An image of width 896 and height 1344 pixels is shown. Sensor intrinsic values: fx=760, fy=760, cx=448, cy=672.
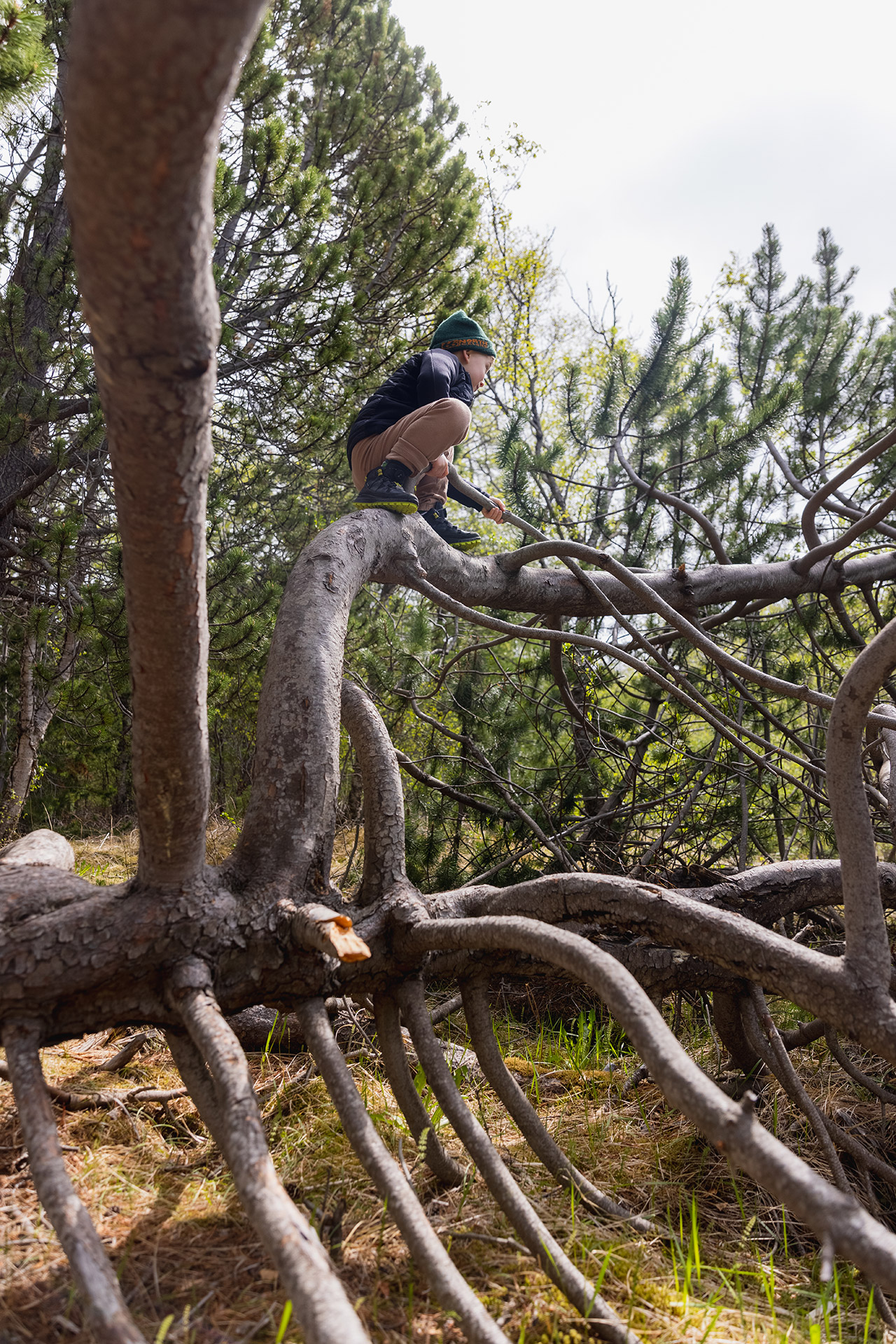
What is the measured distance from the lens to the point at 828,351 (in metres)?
5.02

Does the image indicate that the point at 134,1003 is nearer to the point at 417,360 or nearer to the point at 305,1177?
the point at 305,1177

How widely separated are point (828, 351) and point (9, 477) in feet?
17.9

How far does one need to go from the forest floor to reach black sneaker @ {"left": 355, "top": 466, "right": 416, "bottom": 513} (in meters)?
1.78

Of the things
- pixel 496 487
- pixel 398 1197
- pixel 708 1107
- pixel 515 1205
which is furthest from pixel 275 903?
pixel 496 487

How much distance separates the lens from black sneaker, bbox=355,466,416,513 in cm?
263

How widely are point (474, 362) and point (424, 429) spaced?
0.68 metres

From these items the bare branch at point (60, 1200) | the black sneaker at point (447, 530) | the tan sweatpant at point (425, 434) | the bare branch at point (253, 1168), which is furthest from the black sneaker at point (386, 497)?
the bare branch at point (60, 1200)

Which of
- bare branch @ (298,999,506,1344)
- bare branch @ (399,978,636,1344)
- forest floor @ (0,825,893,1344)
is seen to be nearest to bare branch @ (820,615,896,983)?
forest floor @ (0,825,893,1344)

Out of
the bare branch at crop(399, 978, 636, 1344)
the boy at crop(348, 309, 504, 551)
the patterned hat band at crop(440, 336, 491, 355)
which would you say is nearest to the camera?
the bare branch at crop(399, 978, 636, 1344)

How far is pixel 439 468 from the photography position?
9.82 ft

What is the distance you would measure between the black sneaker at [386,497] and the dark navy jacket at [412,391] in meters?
0.39

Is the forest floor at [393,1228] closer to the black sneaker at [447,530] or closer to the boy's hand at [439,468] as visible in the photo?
the black sneaker at [447,530]

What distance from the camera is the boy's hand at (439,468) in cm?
296

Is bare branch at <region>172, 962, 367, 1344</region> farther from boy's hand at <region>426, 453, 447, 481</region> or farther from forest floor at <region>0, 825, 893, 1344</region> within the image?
boy's hand at <region>426, 453, 447, 481</region>
